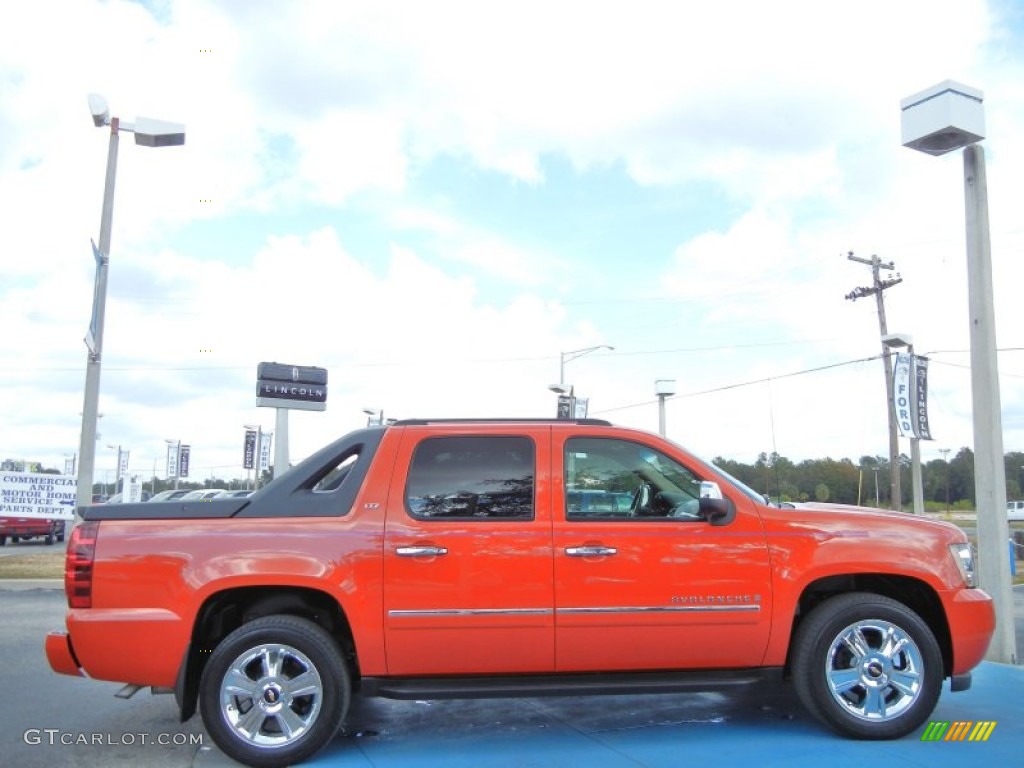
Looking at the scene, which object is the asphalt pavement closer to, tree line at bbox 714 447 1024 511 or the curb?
tree line at bbox 714 447 1024 511

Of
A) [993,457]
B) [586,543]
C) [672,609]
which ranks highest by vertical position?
[993,457]

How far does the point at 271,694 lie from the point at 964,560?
4024 millimetres

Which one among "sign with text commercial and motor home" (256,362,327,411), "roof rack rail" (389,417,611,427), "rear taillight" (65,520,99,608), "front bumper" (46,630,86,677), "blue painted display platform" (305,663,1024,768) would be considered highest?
"sign with text commercial and motor home" (256,362,327,411)

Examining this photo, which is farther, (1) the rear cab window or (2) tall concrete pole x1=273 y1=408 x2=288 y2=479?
(2) tall concrete pole x1=273 y1=408 x2=288 y2=479

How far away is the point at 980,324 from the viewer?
7.64 m

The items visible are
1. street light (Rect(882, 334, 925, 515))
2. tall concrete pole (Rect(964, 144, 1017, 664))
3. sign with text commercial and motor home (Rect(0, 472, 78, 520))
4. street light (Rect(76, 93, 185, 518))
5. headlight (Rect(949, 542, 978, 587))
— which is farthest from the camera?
street light (Rect(882, 334, 925, 515))

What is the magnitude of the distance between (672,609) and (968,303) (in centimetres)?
470

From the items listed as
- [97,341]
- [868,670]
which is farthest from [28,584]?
[868,670]

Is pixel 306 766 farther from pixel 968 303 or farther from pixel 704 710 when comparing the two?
pixel 968 303

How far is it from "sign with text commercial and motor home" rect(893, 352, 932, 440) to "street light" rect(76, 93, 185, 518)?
53.5ft

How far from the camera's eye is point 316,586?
4.72 metres

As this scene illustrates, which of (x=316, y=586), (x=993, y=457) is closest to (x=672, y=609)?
(x=316, y=586)

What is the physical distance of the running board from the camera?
4.75m

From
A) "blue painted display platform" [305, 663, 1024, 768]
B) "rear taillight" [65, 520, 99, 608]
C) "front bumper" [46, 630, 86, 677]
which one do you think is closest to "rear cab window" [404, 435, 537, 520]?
"blue painted display platform" [305, 663, 1024, 768]
